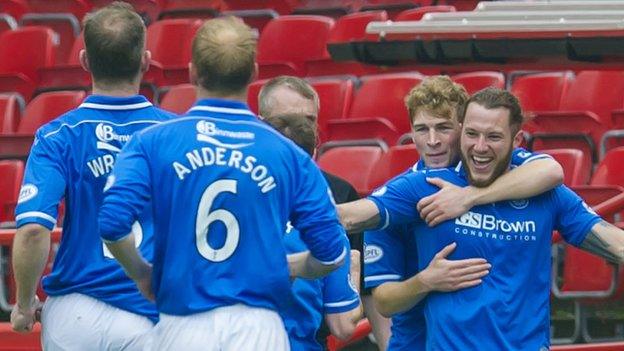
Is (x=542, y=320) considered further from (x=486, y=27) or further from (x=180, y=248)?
(x=486, y=27)

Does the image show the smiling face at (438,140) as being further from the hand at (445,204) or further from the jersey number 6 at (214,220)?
the jersey number 6 at (214,220)

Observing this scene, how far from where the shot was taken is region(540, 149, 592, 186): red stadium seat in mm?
8383

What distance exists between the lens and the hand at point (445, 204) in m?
4.93

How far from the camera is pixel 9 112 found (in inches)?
436

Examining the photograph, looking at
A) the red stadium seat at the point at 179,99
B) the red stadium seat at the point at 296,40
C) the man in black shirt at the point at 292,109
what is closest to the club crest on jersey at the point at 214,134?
the man in black shirt at the point at 292,109

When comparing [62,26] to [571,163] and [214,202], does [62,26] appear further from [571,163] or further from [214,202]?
[214,202]

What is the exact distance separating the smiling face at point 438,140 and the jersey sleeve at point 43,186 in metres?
1.18

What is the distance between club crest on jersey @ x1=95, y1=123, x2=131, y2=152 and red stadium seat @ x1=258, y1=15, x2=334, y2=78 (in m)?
6.56

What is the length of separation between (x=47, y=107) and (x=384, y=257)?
20.3ft

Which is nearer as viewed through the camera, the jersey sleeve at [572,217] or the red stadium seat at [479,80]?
the jersey sleeve at [572,217]

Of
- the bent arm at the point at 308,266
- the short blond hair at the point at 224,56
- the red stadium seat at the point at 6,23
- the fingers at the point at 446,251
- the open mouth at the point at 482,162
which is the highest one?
the short blond hair at the point at 224,56

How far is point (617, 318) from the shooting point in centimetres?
740

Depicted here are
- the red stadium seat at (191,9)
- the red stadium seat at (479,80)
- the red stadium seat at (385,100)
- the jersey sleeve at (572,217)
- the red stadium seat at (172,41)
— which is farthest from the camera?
the red stadium seat at (191,9)

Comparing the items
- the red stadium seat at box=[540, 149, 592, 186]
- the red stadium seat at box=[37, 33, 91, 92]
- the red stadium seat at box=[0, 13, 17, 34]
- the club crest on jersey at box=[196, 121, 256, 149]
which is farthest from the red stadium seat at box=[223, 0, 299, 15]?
the club crest on jersey at box=[196, 121, 256, 149]
